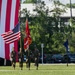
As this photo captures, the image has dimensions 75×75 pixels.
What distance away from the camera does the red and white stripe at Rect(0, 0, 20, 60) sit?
57.8 ft

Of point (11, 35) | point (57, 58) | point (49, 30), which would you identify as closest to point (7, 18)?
point (11, 35)

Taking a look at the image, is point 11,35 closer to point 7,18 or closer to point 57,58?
point 7,18

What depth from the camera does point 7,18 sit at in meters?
18.2

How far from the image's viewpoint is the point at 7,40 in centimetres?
1866

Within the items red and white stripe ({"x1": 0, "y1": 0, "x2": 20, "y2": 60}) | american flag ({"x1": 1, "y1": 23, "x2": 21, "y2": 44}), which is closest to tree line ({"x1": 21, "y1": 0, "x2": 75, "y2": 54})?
american flag ({"x1": 1, "y1": 23, "x2": 21, "y2": 44})

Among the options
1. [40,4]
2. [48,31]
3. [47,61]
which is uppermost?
[40,4]

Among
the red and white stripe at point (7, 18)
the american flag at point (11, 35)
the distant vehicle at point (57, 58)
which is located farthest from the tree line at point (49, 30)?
the red and white stripe at point (7, 18)

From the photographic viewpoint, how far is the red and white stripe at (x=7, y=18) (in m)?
17.6

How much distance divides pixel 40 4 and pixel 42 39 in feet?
23.0

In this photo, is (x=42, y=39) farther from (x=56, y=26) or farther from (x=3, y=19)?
(x=3, y=19)

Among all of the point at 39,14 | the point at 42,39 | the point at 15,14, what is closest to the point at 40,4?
the point at 39,14

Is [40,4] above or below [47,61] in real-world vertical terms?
above

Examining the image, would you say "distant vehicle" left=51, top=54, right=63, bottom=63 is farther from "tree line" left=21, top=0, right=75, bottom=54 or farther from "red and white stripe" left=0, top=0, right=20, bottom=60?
"red and white stripe" left=0, top=0, right=20, bottom=60

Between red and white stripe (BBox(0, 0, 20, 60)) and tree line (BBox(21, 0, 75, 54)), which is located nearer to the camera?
red and white stripe (BBox(0, 0, 20, 60))
